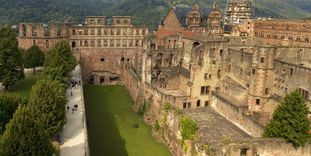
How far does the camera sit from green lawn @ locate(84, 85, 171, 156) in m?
37.9

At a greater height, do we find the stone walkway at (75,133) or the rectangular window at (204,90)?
the rectangular window at (204,90)

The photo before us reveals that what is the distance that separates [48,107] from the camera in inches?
1320

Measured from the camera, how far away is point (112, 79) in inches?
2635

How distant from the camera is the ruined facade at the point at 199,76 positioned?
123ft

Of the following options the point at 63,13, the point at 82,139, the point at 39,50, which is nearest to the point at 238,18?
the point at 39,50

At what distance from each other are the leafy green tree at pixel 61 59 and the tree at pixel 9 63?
161 inches

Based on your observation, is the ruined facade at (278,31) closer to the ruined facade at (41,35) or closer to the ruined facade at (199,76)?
the ruined facade at (199,76)

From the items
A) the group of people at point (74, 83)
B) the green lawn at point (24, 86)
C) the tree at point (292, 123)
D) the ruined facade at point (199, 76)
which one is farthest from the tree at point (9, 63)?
the tree at point (292, 123)

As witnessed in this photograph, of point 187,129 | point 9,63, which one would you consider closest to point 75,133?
point 187,129

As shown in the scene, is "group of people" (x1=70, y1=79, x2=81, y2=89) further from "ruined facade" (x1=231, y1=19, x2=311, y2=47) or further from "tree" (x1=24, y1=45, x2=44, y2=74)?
"ruined facade" (x1=231, y1=19, x2=311, y2=47)

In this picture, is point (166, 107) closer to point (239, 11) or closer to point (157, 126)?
point (157, 126)

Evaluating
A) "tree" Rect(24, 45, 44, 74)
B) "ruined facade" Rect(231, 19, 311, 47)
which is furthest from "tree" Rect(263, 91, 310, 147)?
"tree" Rect(24, 45, 44, 74)

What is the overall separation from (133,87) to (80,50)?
14.4m

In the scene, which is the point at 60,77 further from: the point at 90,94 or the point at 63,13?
the point at 63,13
